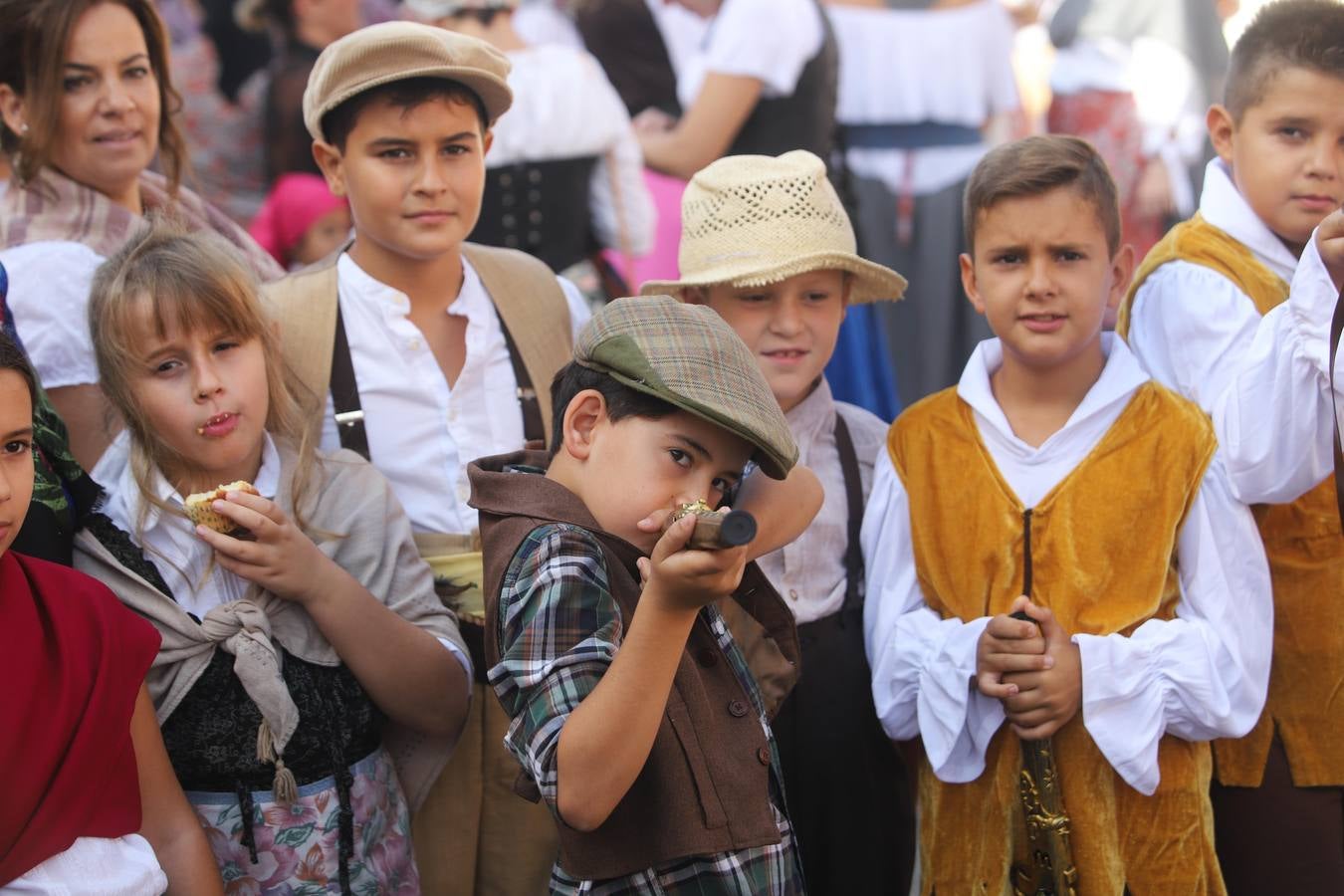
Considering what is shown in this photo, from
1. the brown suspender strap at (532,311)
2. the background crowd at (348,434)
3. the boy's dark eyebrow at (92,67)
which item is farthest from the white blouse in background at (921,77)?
the boy's dark eyebrow at (92,67)

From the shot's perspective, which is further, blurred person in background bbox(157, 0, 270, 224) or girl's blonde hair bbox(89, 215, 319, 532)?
blurred person in background bbox(157, 0, 270, 224)

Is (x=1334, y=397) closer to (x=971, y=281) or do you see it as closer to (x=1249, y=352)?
(x=1249, y=352)

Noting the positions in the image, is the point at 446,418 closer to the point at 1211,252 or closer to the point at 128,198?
the point at 128,198

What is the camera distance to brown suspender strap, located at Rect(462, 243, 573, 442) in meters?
2.91

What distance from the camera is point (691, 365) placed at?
6.21 feet

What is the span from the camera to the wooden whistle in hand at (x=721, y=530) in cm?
156

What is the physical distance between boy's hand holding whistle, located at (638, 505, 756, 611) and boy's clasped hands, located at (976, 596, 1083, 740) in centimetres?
95

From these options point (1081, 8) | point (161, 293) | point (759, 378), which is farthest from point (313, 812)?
point (1081, 8)

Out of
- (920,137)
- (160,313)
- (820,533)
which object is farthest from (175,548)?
(920,137)

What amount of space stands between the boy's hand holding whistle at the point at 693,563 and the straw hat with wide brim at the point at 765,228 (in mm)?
1267

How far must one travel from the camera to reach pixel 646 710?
1.72 m

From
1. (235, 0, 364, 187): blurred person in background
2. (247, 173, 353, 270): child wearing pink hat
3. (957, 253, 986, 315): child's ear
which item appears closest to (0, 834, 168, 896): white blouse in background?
(957, 253, 986, 315): child's ear

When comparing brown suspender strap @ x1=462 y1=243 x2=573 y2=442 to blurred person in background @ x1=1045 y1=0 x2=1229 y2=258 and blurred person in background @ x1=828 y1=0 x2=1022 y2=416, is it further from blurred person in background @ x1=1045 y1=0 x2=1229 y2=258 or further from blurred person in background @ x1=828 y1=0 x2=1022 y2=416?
blurred person in background @ x1=1045 y1=0 x2=1229 y2=258

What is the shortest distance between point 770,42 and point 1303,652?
2.97 metres
